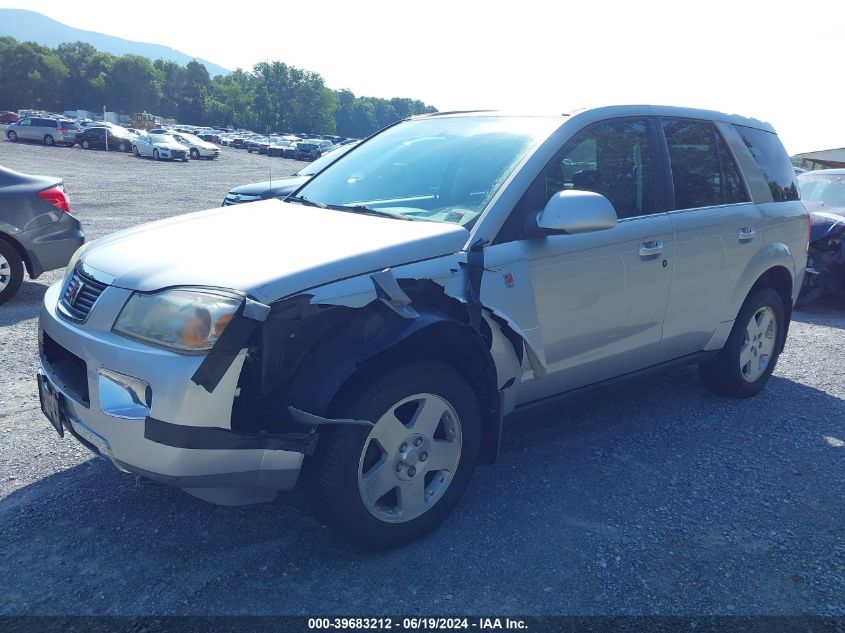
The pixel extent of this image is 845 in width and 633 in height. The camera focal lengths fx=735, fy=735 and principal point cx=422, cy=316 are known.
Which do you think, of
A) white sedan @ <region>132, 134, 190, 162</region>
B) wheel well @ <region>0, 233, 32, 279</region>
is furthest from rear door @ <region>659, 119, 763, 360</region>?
white sedan @ <region>132, 134, 190, 162</region>

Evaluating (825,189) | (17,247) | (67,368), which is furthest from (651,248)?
(825,189)

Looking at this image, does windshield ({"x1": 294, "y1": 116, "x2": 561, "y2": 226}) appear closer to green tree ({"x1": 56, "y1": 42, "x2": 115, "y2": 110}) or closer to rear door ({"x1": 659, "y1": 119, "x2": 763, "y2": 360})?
rear door ({"x1": 659, "y1": 119, "x2": 763, "y2": 360})

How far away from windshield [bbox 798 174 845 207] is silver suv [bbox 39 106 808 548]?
5.75m

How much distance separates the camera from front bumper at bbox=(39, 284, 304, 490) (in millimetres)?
2623

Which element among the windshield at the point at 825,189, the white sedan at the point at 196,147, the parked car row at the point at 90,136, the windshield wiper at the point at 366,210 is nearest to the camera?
the windshield wiper at the point at 366,210

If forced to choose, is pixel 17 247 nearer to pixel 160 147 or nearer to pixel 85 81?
pixel 160 147

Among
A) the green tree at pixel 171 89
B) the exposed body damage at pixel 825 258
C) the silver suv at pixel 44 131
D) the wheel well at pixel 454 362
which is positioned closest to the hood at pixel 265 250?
the wheel well at pixel 454 362

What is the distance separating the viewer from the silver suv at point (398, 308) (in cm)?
272

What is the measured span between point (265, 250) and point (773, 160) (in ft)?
12.8

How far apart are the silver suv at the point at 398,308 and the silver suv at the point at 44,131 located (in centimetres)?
4715

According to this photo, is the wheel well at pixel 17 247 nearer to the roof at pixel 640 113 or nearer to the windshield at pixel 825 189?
the roof at pixel 640 113

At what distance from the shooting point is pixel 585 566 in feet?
10.2

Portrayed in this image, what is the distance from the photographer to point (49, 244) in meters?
7.17

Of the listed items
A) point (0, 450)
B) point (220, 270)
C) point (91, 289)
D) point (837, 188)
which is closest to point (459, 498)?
point (220, 270)
